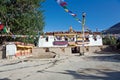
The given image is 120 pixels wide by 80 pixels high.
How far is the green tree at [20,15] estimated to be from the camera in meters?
41.6

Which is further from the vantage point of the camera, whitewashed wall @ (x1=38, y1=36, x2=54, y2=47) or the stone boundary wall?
whitewashed wall @ (x1=38, y1=36, x2=54, y2=47)

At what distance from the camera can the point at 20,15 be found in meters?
43.0

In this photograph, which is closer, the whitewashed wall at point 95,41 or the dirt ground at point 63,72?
the dirt ground at point 63,72

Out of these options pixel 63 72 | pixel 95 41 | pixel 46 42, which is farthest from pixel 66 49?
pixel 63 72

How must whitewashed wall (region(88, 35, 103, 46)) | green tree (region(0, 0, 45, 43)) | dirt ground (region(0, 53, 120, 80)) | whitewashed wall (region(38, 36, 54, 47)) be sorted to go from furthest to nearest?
whitewashed wall (region(88, 35, 103, 46)), whitewashed wall (region(38, 36, 54, 47)), green tree (region(0, 0, 45, 43)), dirt ground (region(0, 53, 120, 80))

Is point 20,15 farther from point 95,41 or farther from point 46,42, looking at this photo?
point 95,41

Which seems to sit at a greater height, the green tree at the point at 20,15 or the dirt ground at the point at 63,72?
the green tree at the point at 20,15

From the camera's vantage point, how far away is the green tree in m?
A: 41.6

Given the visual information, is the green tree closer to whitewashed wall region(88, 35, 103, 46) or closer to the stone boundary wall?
the stone boundary wall

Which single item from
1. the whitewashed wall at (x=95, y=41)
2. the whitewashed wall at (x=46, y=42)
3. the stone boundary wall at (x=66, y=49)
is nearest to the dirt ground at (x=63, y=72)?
the stone boundary wall at (x=66, y=49)

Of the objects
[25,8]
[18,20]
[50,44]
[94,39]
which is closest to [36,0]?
[25,8]

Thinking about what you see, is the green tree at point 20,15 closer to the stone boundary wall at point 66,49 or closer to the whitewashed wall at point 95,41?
the stone boundary wall at point 66,49

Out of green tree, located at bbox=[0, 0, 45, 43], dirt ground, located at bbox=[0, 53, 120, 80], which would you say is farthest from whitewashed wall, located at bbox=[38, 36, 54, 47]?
dirt ground, located at bbox=[0, 53, 120, 80]

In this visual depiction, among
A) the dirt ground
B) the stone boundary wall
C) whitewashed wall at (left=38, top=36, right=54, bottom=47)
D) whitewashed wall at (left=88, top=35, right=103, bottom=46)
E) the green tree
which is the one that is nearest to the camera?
the dirt ground
